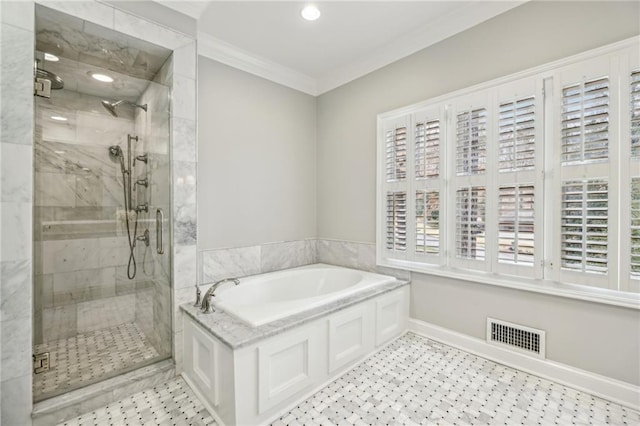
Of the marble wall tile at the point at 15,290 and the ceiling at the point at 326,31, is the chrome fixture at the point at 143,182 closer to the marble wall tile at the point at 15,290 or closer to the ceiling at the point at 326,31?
the marble wall tile at the point at 15,290

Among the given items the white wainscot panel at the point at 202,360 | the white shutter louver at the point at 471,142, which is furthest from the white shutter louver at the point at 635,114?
the white wainscot panel at the point at 202,360

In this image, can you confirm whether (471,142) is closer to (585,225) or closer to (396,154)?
(396,154)

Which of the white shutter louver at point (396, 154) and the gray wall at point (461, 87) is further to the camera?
the white shutter louver at point (396, 154)

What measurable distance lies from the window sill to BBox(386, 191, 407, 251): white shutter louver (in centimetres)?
23

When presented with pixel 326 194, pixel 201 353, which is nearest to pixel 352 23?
pixel 326 194

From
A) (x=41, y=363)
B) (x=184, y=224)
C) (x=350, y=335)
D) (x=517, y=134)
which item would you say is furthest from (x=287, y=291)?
(x=517, y=134)

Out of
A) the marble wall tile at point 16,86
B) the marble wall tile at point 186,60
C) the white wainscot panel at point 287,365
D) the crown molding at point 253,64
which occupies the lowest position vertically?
Answer: the white wainscot panel at point 287,365

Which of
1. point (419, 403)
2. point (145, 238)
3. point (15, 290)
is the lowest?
point (419, 403)

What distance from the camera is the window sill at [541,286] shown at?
1619 millimetres

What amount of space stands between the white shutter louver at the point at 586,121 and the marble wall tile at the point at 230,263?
2605mm

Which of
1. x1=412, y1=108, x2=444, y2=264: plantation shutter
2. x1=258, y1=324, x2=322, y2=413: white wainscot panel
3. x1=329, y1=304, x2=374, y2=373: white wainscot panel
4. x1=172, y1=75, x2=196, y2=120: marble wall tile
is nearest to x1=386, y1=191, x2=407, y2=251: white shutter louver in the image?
x1=412, y1=108, x2=444, y2=264: plantation shutter

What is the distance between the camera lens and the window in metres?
1.61

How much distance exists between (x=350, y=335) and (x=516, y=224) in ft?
4.68

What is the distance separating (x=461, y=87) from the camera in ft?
7.46
